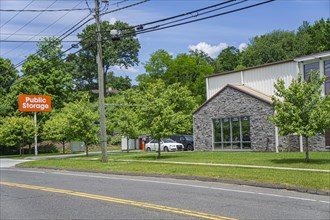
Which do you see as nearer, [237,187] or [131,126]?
[237,187]

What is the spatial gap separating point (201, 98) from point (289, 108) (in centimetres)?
4526

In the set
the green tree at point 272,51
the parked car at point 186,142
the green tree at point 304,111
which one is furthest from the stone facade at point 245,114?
the green tree at point 272,51

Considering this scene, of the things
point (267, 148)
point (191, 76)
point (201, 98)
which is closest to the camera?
point (267, 148)

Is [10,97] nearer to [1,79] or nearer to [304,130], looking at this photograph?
[1,79]

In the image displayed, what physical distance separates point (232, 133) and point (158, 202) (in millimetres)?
23844

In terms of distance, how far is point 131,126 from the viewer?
36969 millimetres

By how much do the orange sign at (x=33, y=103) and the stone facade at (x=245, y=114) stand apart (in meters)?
21.3

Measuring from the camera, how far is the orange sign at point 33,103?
4844cm

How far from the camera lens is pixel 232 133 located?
34.0 metres

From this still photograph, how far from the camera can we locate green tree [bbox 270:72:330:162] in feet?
63.7

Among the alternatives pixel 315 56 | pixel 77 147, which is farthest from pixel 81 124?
pixel 315 56

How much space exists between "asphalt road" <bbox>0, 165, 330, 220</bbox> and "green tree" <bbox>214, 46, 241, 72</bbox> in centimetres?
6771

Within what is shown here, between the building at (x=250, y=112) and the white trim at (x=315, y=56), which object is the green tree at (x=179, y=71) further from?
the white trim at (x=315, y=56)

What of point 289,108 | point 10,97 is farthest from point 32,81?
point 289,108
